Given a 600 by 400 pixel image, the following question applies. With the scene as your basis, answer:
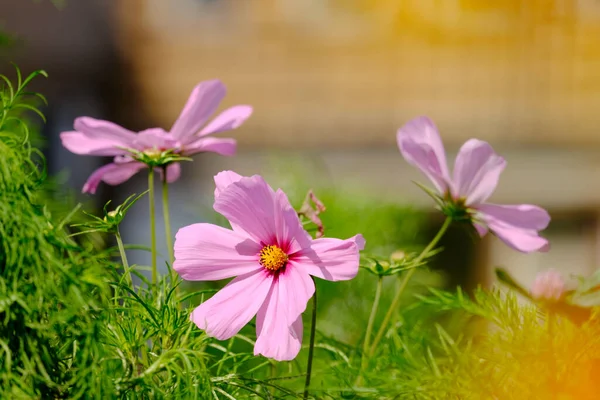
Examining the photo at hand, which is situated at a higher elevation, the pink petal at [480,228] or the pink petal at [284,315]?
the pink petal at [284,315]

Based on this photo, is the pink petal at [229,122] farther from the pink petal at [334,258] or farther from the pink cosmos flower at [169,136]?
the pink petal at [334,258]

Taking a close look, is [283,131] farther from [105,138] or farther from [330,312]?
[105,138]

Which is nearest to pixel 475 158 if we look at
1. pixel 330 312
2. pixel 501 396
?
pixel 501 396

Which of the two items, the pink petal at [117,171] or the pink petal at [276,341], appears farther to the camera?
the pink petal at [117,171]

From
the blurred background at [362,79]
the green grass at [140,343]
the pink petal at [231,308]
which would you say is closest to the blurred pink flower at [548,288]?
the green grass at [140,343]

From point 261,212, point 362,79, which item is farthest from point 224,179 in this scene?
point 362,79

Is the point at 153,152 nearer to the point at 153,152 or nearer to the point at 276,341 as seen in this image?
the point at 153,152
